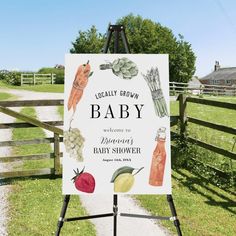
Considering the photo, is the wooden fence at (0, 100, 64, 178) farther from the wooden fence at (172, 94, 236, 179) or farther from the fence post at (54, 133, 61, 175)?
the wooden fence at (172, 94, 236, 179)

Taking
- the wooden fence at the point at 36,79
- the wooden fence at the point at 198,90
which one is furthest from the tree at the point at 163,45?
the wooden fence at the point at 198,90

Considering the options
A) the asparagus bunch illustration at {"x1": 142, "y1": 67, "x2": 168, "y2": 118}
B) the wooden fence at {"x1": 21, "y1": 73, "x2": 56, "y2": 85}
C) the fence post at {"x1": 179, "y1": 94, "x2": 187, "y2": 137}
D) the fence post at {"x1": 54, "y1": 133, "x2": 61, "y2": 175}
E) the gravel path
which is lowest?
the gravel path

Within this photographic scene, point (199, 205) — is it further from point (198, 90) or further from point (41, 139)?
point (198, 90)

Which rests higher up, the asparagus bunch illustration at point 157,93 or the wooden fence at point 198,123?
the asparagus bunch illustration at point 157,93

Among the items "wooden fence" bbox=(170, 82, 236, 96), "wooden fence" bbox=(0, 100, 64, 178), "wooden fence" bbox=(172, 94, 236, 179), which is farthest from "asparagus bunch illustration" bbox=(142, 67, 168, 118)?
"wooden fence" bbox=(170, 82, 236, 96)

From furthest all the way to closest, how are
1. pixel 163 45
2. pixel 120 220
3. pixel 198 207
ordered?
pixel 163 45, pixel 198 207, pixel 120 220

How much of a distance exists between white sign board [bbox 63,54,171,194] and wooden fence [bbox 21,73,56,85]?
42.9 m

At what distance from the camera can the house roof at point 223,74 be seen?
85.9 m

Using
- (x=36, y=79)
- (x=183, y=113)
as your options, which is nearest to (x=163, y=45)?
(x=36, y=79)

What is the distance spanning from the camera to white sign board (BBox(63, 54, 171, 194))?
13.3ft

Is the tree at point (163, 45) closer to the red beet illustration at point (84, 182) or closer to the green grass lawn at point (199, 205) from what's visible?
the green grass lawn at point (199, 205)

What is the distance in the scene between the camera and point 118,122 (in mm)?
4109

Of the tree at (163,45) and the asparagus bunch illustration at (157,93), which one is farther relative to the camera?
the tree at (163,45)

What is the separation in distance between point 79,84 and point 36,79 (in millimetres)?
44105
